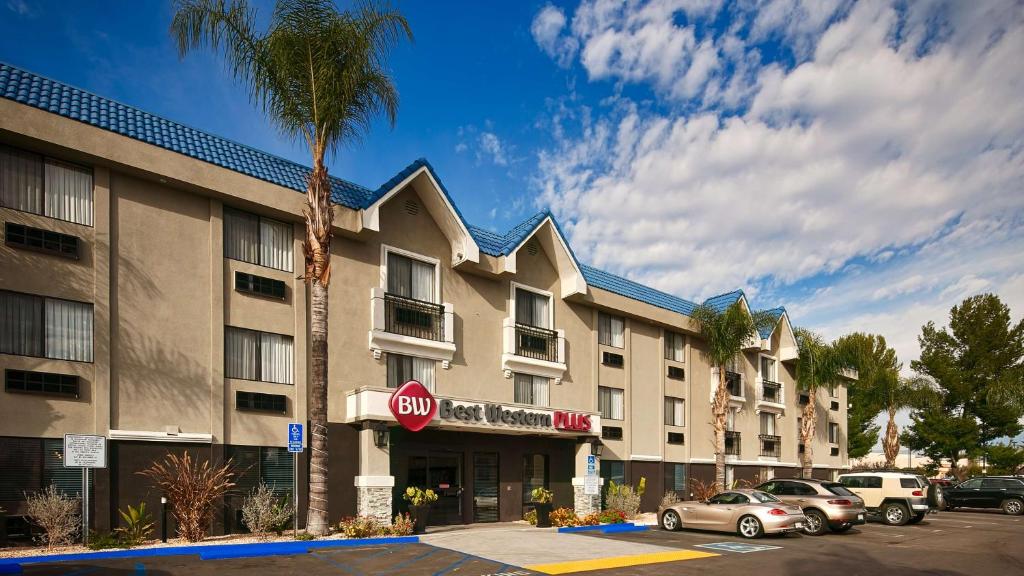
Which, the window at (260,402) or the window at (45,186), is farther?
the window at (260,402)

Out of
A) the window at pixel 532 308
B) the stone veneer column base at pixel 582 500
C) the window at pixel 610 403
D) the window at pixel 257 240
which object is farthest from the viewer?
the window at pixel 610 403

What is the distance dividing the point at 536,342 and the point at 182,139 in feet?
45.0

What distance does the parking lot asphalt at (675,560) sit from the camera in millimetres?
14109

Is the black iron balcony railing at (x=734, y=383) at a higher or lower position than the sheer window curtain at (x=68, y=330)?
lower

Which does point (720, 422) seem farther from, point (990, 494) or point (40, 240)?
point (40, 240)

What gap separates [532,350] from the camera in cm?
2708

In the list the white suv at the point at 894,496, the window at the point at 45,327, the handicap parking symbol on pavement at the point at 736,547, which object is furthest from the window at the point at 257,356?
the white suv at the point at 894,496

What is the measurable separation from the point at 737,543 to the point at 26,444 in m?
17.3

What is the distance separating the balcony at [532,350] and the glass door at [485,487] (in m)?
3.00

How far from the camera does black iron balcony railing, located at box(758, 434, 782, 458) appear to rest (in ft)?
130

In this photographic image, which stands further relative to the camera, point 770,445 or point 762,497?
point 770,445

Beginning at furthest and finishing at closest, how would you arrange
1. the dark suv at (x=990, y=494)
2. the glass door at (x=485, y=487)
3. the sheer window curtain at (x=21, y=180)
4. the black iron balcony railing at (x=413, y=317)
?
the dark suv at (x=990, y=494) → the glass door at (x=485, y=487) → the black iron balcony railing at (x=413, y=317) → the sheer window curtain at (x=21, y=180)

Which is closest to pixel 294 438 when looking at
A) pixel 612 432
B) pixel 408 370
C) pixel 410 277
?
pixel 408 370

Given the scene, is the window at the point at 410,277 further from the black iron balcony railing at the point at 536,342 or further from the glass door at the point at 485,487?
the glass door at the point at 485,487
